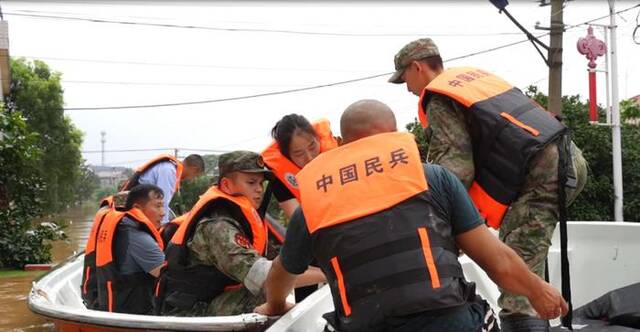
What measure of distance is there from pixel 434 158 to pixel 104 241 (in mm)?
2151

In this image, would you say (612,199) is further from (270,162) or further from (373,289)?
(373,289)

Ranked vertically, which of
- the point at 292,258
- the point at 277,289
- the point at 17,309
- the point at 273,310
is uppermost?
the point at 292,258

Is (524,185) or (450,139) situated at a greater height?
(450,139)

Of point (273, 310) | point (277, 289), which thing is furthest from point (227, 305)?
point (277, 289)

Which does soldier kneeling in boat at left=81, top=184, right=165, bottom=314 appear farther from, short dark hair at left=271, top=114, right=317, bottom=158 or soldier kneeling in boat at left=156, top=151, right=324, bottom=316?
short dark hair at left=271, top=114, right=317, bottom=158

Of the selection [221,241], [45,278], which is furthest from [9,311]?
[221,241]

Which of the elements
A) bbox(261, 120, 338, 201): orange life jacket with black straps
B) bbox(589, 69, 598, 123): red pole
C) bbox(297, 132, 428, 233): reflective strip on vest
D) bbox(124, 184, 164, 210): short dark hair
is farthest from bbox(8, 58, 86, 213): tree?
bbox(297, 132, 428, 233): reflective strip on vest

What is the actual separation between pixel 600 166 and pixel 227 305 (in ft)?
33.5

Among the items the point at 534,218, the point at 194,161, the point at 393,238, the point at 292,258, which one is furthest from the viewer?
the point at 194,161

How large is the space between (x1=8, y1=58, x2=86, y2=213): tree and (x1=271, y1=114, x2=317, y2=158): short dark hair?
73.8ft

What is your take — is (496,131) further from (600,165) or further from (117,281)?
(600,165)

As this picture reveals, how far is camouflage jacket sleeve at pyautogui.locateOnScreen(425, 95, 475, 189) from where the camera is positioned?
2.27 metres

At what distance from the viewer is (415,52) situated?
2.53 metres

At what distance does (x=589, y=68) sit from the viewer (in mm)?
11352
